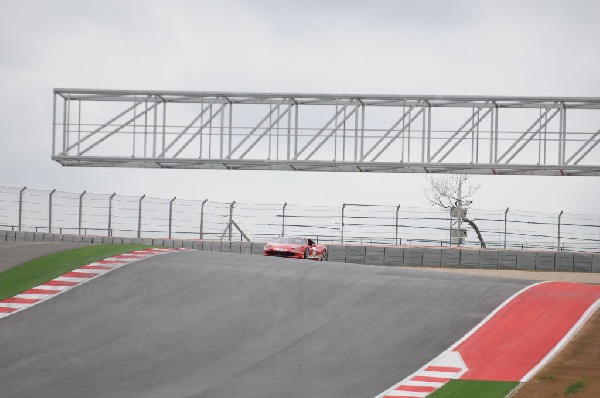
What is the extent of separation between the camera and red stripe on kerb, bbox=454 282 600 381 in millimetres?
16500

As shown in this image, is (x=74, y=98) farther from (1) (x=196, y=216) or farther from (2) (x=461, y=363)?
(2) (x=461, y=363)

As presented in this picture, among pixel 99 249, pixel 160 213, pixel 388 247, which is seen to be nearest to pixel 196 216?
pixel 160 213

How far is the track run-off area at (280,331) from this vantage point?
1612cm

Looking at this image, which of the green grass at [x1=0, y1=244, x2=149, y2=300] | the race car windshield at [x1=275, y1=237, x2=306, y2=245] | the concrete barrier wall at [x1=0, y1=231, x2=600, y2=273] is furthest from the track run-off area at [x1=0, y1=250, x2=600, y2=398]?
the concrete barrier wall at [x1=0, y1=231, x2=600, y2=273]

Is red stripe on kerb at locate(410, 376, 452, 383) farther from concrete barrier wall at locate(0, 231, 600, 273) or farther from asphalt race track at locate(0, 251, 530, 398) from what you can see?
concrete barrier wall at locate(0, 231, 600, 273)

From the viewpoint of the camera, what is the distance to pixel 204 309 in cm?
2106

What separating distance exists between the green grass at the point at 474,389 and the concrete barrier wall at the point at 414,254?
87.0 feet

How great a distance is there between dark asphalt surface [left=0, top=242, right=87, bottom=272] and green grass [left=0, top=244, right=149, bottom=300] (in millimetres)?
420

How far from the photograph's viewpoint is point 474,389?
1521 cm

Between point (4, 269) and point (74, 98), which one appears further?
point (74, 98)

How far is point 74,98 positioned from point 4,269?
13.7 metres

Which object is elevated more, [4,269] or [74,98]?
[74,98]

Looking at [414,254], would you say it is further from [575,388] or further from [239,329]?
[575,388]

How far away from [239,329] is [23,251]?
11.0 m
